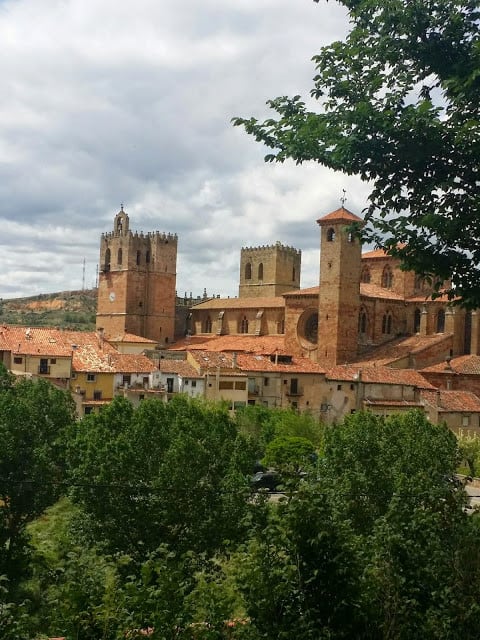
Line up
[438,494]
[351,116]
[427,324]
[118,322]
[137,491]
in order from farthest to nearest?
[118,322]
[427,324]
[137,491]
[438,494]
[351,116]

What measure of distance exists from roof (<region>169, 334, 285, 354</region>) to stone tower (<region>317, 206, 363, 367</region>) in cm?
359

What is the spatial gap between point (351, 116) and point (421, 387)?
113ft

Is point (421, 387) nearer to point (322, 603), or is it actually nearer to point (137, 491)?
point (137, 491)

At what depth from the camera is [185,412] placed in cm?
2733

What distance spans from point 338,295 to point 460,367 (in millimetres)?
8608

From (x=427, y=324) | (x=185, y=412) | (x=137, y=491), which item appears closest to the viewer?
(x=137, y=491)

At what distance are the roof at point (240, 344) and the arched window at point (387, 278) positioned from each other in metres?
8.30

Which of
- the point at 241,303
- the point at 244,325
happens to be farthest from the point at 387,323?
the point at 241,303

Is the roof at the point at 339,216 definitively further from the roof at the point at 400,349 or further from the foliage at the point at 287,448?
the foliage at the point at 287,448

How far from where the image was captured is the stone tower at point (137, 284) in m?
65.8

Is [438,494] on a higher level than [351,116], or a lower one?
lower

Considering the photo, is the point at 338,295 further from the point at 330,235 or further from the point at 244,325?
the point at 244,325

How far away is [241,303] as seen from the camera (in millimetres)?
61062

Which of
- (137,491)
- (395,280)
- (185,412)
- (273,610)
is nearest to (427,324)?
(395,280)
